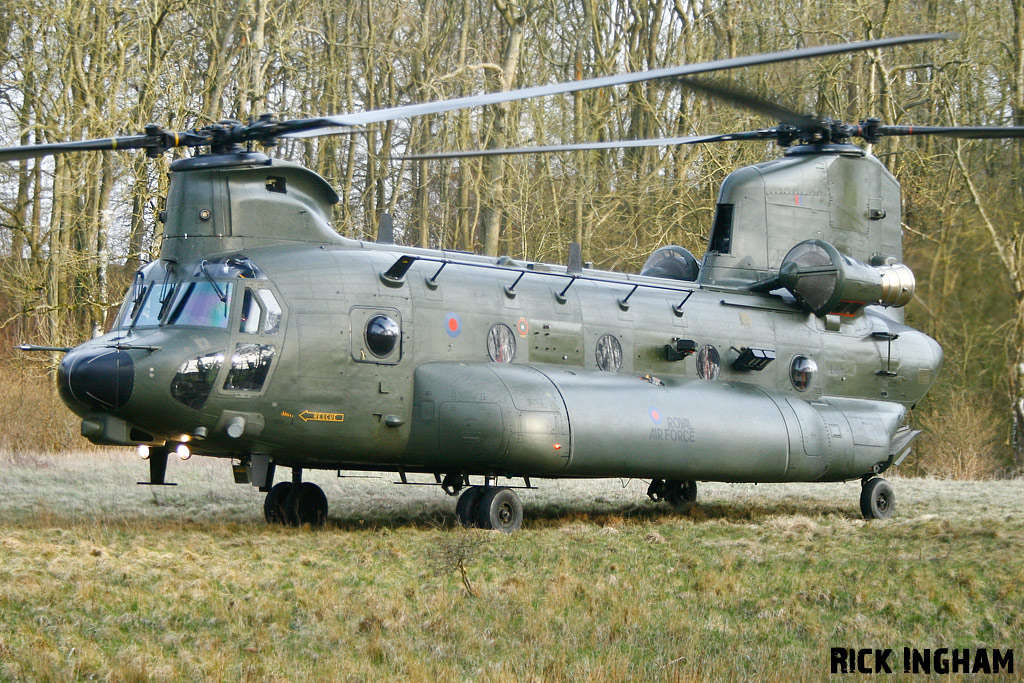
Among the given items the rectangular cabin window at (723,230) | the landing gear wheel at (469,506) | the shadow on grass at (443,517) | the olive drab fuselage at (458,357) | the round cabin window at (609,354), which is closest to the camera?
the olive drab fuselage at (458,357)

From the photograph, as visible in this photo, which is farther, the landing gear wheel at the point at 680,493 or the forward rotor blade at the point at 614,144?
the landing gear wheel at the point at 680,493

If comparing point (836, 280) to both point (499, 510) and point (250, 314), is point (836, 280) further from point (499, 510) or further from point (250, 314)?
point (250, 314)

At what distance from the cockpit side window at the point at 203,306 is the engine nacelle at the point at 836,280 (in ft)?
28.8

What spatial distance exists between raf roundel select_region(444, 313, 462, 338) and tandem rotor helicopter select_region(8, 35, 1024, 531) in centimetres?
2

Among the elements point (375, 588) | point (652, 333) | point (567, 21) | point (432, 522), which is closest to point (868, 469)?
point (652, 333)

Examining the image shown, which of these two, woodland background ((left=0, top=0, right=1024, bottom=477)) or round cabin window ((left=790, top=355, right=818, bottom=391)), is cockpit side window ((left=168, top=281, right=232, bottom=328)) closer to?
round cabin window ((left=790, top=355, right=818, bottom=391))

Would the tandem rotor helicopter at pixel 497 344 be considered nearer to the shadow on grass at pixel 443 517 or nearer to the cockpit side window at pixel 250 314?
the cockpit side window at pixel 250 314

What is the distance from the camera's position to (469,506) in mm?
13680

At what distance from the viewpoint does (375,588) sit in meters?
9.89

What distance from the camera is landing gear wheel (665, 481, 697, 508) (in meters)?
17.9

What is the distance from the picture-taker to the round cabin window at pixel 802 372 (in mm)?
17391

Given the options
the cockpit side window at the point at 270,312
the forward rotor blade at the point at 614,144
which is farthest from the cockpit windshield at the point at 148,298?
the forward rotor blade at the point at 614,144

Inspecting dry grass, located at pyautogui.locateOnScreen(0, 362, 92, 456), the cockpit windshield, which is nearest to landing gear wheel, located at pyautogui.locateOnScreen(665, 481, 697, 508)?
the cockpit windshield

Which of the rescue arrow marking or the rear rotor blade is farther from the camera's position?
the rear rotor blade
